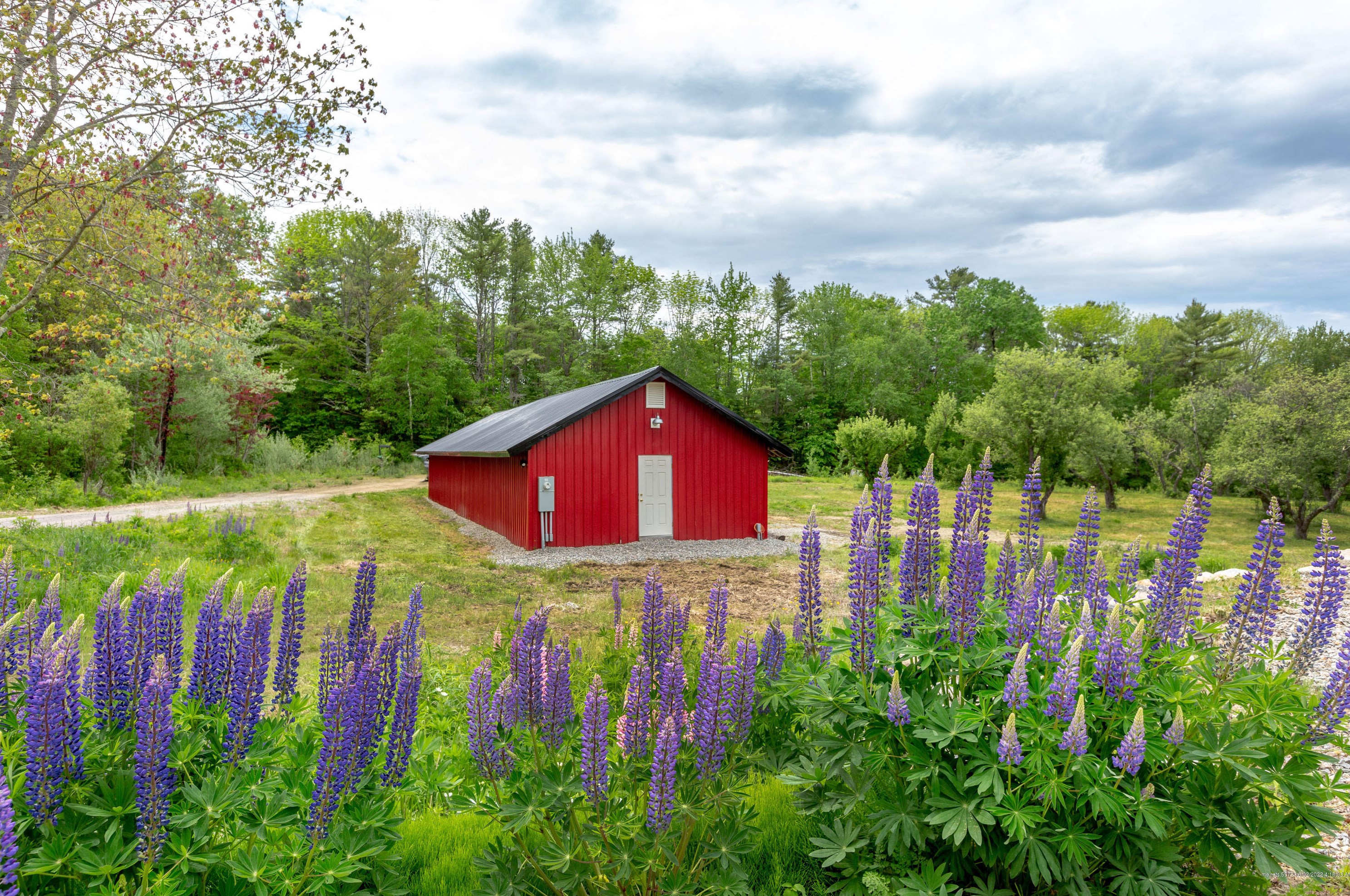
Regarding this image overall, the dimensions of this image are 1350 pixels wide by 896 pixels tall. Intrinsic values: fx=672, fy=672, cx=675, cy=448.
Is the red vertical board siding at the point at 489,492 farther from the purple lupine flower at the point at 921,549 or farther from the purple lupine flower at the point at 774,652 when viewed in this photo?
the purple lupine flower at the point at 921,549

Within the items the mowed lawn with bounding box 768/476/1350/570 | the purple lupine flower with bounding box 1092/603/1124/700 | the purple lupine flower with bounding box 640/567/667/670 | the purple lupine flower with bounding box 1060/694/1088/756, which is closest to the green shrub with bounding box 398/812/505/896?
the purple lupine flower with bounding box 640/567/667/670

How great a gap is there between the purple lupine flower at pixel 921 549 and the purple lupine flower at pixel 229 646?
9.47 ft

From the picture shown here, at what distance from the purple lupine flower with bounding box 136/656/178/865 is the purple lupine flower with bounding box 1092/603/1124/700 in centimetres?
321

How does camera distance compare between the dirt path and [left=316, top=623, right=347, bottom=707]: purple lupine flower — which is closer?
[left=316, top=623, right=347, bottom=707]: purple lupine flower

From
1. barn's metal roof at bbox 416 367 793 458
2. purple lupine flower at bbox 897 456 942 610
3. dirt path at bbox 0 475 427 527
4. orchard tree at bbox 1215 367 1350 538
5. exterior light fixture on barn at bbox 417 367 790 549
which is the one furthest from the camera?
orchard tree at bbox 1215 367 1350 538

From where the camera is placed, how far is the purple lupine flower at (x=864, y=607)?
3.00 metres

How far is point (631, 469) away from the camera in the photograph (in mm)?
17156

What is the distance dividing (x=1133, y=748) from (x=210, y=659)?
329 centimetres

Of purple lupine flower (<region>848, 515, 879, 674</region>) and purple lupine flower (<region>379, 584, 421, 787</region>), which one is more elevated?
purple lupine flower (<region>848, 515, 879, 674</region>)

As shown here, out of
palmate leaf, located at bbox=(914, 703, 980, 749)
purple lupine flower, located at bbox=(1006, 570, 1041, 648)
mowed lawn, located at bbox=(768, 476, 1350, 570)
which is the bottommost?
mowed lawn, located at bbox=(768, 476, 1350, 570)

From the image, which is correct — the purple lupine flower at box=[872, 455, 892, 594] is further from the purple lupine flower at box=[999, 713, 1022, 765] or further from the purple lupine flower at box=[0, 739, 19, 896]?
the purple lupine flower at box=[0, 739, 19, 896]

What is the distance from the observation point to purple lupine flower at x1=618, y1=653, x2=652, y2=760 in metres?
2.67

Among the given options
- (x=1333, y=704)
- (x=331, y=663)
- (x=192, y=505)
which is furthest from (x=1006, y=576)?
(x=192, y=505)

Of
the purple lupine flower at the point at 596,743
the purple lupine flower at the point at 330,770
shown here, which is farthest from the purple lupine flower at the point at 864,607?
the purple lupine flower at the point at 330,770
